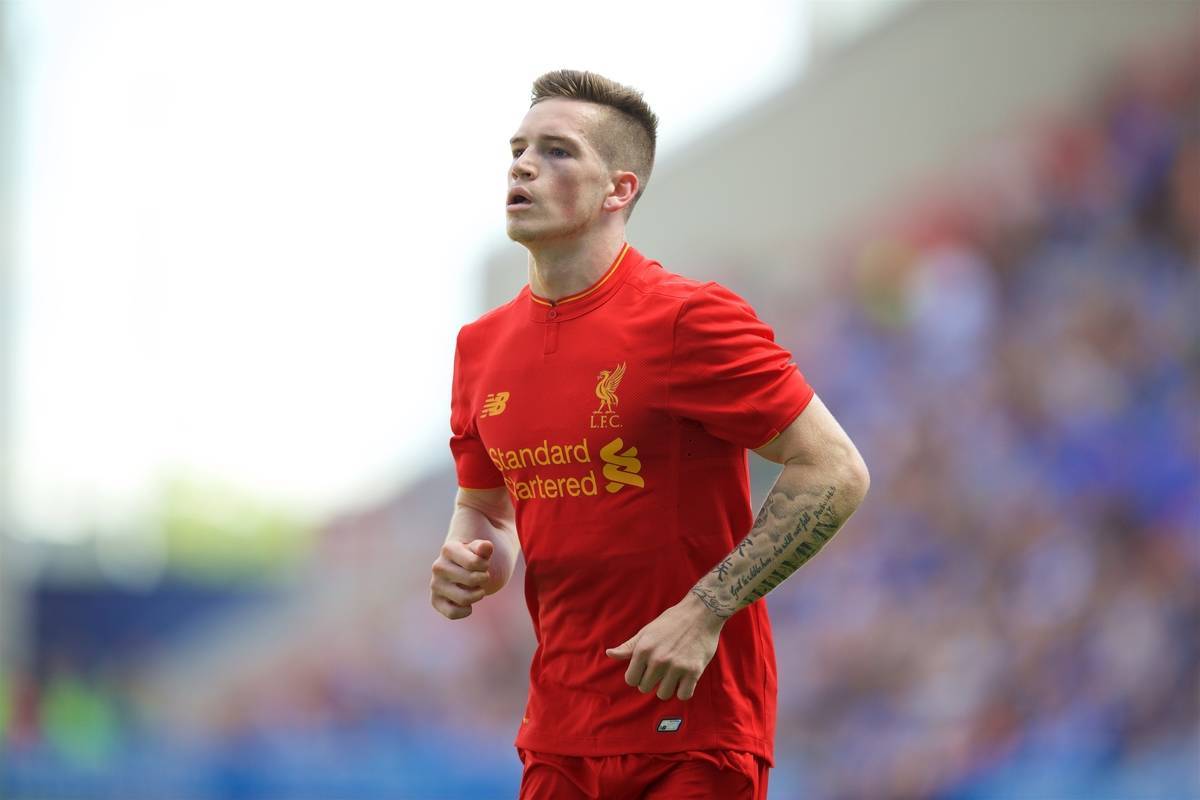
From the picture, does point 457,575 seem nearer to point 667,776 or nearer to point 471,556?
point 471,556

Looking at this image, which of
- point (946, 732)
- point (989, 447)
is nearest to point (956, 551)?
point (989, 447)

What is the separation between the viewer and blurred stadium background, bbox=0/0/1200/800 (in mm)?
9672

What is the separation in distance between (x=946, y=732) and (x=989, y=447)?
7.56ft

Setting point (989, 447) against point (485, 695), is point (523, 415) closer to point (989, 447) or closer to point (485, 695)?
point (989, 447)

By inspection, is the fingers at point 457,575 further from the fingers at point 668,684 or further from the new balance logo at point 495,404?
the fingers at point 668,684

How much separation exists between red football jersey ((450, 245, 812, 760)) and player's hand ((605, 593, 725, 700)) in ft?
0.67

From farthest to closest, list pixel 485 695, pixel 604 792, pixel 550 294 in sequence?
pixel 485 695
pixel 550 294
pixel 604 792

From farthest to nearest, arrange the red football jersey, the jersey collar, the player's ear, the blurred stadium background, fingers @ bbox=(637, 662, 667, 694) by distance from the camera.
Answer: the blurred stadium background < the player's ear < the jersey collar < the red football jersey < fingers @ bbox=(637, 662, 667, 694)

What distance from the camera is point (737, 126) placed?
57.4 feet

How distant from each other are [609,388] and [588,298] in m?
0.27

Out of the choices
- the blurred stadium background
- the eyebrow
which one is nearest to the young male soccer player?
the eyebrow

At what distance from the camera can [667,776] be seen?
3.14 m

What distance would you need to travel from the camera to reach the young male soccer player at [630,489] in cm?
304

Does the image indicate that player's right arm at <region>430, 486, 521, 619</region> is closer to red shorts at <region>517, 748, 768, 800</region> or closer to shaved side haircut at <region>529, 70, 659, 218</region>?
red shorts at <region>517, 748, 768, 800</region>
